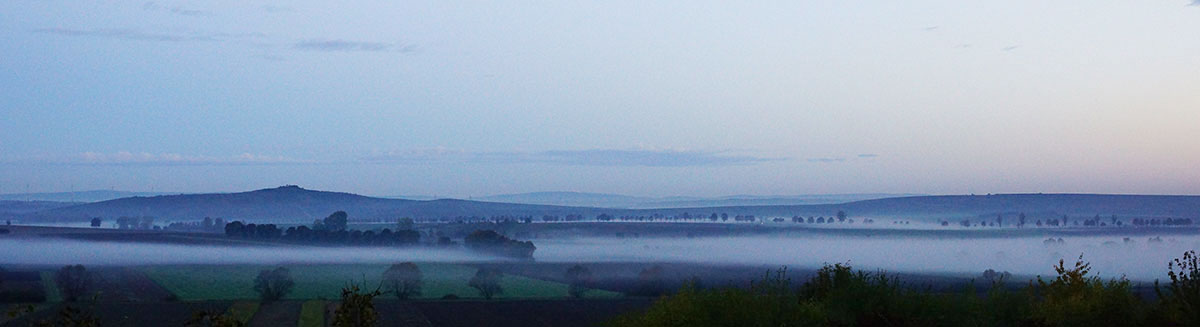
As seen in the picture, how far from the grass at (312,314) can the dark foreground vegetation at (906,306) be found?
4928cm

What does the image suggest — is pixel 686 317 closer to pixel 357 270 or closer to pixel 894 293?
pixel 894 293

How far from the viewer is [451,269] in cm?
17625

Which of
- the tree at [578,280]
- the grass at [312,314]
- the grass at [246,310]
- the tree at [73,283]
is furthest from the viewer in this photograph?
the tree at [578,280]

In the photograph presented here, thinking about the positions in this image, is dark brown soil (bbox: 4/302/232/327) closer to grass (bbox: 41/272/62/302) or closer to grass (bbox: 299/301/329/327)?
grass (bbox: 299/301/329/327)

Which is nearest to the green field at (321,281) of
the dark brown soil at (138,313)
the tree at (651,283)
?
the tree at (651,283)

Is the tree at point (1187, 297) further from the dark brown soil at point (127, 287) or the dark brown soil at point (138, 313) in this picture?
the dark brown soil at point (127, 287)

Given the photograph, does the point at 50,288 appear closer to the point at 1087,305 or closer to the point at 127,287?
the point at 127,287

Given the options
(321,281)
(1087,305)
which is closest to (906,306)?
(1087,305)

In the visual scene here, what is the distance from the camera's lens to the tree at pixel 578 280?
399 feet

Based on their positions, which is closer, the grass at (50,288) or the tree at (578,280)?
the grass at (50,288)

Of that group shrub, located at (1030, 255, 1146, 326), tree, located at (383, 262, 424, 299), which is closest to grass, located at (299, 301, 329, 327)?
tree, located at (383, 262, 424, 299)

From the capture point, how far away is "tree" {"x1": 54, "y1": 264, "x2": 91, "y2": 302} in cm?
11558

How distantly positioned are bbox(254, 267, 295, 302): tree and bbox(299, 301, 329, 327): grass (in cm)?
863

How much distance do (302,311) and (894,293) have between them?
218ft
